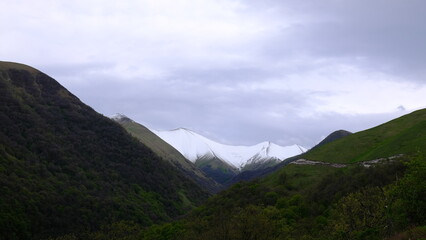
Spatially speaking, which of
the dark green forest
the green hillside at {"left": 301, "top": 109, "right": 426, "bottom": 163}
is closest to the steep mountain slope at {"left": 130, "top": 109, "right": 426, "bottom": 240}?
the green hillside at {"left": 301, "top": 109, "right": 426, "bottom": 163}

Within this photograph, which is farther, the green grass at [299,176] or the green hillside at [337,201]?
the green grass at [299,176]

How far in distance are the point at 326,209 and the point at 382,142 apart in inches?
1694

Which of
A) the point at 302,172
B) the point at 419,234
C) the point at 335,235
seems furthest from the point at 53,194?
the point at 419,234

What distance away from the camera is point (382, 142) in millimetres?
109250

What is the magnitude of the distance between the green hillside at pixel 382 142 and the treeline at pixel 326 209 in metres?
13.6

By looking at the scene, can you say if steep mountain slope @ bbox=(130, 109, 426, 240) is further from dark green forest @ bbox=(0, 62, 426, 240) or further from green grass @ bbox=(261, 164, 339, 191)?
dark green forest @ bbox=(0, 62, 426, 240)

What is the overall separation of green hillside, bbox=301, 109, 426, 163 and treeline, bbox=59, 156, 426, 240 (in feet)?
44.8

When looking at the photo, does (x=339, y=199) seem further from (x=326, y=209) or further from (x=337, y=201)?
(x=326, y=209)

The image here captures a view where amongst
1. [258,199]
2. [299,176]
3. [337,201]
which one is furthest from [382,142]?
[337,201]

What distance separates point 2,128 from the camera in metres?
183

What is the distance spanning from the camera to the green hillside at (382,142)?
92.6 metres

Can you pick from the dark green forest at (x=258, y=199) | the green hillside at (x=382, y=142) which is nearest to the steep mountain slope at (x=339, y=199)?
the green hillside at (x=382, y=142)

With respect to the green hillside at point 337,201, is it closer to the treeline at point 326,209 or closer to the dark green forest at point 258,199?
the treeline at point 326,209

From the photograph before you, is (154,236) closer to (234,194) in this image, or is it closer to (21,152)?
(234,194)
